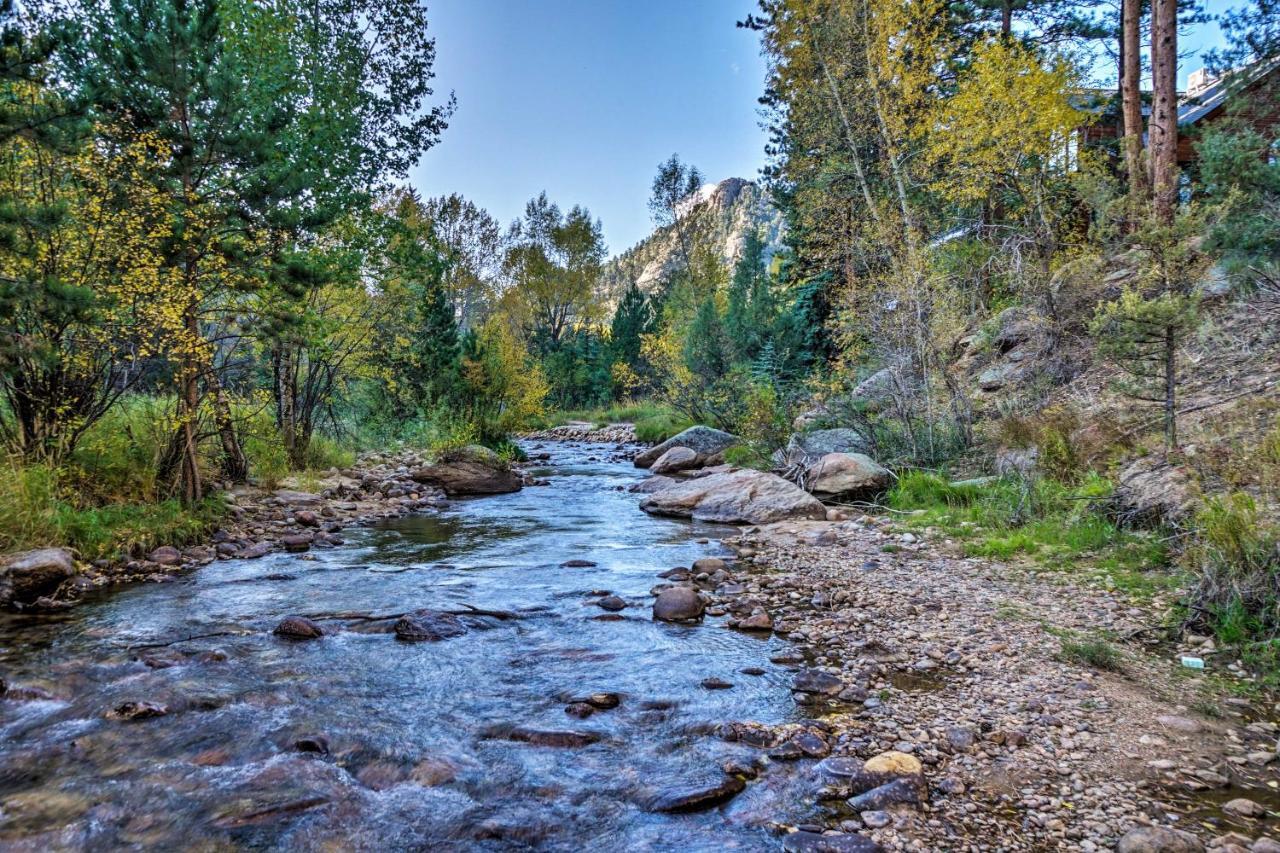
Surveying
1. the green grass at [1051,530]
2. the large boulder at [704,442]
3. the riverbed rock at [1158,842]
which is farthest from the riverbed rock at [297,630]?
the large boulder at [704,442]

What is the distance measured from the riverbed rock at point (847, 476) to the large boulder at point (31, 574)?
9.70 metres

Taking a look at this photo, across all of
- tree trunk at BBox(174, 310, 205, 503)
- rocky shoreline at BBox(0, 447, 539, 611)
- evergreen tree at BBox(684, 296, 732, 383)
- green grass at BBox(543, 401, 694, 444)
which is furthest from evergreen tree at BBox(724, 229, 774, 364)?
tree trunk at BBox(174, 310, 205, 503)

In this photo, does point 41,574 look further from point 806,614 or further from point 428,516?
point 806,614

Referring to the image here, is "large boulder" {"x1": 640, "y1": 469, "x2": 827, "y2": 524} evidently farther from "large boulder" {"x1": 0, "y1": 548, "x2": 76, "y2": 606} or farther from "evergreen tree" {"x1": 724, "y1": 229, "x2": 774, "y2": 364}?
"evergreen tree" {"x1": 724, "y1": 229, "x2": 774, "y2": 364}

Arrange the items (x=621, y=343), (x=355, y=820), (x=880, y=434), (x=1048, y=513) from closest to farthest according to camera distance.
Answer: (x=355, y=820) → (x=1048, y=513) → (x=880, y=434) → (x=621, y=343)

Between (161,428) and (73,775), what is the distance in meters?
6.48

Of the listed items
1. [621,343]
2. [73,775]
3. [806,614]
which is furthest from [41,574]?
[621,343]

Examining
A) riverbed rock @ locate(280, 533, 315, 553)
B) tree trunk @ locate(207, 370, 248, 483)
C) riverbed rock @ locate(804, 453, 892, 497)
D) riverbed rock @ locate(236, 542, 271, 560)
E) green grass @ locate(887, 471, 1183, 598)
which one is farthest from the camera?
riverbed rock @ locate(804, 453, 892, 497)

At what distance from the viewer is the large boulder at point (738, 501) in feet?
32.6

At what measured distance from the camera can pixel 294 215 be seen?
8742 mm

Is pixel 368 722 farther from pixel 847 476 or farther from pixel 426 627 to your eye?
pixel 847 476

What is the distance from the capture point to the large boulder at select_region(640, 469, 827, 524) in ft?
32.6

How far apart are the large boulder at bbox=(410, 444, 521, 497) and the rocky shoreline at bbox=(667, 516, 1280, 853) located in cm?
916

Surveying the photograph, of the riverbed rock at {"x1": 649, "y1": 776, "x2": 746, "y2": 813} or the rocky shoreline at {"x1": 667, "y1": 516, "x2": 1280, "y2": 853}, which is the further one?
the riverbed rock at {"x1": 649, "y1": 776, "x2": 746, "y2": 813}
